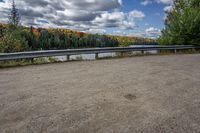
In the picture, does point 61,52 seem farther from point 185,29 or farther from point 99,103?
point 185,29

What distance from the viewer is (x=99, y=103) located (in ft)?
20.5

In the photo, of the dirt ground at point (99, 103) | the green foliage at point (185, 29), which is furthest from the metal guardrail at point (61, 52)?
the green foliage at point (185, 29)

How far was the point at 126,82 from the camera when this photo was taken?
27.9 feet

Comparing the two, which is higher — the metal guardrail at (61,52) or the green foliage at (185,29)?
the green foliage at (185,29)

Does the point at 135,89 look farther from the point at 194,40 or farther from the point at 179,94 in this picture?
the point at 194,40

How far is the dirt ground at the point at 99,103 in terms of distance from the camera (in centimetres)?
489

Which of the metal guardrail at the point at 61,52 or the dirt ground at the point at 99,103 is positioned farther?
the metal guardrail at the point at 61,52

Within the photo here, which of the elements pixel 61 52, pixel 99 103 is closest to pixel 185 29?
pixel 61 52

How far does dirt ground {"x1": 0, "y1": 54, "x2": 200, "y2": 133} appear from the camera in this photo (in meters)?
4.89

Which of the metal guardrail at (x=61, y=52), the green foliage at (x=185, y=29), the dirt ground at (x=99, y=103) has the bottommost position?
the dirt ground at (x=99, y=103)

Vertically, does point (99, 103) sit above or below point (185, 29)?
below

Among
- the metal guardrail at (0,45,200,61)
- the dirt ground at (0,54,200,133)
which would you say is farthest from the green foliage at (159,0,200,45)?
the dirt ground at (0,54,200,133)

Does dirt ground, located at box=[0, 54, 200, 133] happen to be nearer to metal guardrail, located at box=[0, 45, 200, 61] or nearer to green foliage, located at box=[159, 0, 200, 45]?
metal guardrail, located at box=[0, 45, 200, 61]

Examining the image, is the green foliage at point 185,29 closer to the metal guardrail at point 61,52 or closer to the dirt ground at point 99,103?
the metal guardrail at point 61,52
